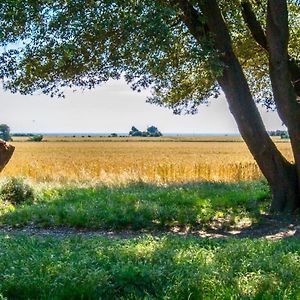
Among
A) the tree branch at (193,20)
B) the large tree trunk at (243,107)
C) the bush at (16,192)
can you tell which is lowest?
the bush at (16,192)

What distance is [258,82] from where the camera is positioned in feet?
52.6

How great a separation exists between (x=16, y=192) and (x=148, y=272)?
8.50 metres

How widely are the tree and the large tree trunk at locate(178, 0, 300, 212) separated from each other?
22 mm

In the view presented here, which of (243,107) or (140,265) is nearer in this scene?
(140,265)

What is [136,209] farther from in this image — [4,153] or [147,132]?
[147,132]

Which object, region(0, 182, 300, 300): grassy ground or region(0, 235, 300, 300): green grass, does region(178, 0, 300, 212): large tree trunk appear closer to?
region(0, 182, 300, 300): grassy ground

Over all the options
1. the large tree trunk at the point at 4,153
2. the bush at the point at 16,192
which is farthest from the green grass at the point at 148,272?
the large tree trunk at the point at 4,153

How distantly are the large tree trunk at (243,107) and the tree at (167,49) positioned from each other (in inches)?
0.9

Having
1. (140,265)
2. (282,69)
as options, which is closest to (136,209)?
(282,69)

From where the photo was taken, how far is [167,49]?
352 inches

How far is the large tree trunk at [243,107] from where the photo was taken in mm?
10703

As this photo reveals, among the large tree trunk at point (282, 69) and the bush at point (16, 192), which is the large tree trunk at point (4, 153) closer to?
the bush at point (16, 192)

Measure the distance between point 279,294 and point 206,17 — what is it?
712cm

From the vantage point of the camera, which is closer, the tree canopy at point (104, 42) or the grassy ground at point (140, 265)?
the grassy ground at point (140, 265)
